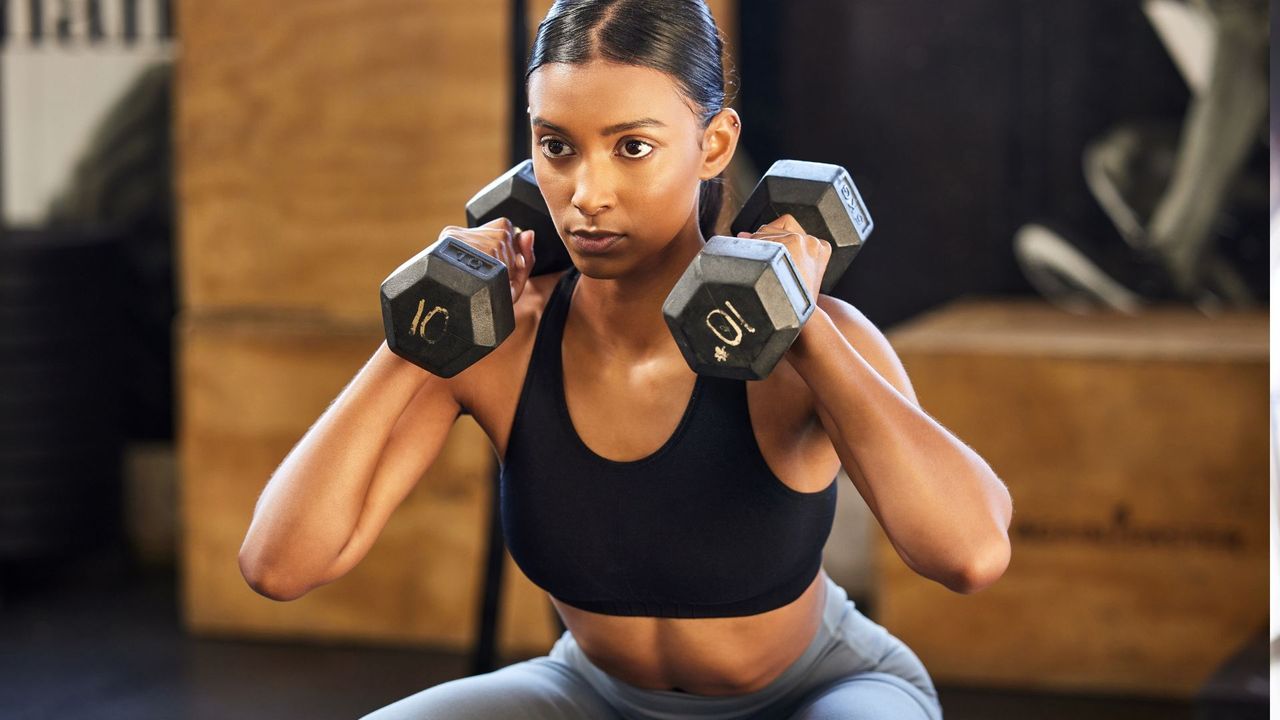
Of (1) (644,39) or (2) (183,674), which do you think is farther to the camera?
(2) (183,674)

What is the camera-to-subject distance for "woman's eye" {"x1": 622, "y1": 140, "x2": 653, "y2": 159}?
1.24m

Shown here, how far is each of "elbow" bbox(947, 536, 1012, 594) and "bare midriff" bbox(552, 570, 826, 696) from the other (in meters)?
0.19

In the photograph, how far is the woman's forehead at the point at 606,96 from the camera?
123cm

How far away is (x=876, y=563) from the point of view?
277 cm

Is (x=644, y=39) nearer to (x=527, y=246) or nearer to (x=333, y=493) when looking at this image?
(x=527, y=246)

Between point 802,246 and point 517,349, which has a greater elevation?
point 802,246

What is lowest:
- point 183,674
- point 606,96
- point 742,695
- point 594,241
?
point 183,674

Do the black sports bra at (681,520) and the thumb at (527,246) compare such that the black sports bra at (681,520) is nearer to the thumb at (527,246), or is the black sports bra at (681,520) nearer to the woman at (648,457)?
the woman at (648,457)

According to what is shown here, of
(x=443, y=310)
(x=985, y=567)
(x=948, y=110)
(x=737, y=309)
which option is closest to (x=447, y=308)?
(x=443, y=310)

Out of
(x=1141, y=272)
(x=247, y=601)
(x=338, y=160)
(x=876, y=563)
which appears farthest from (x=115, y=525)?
(x=1141, y=272)

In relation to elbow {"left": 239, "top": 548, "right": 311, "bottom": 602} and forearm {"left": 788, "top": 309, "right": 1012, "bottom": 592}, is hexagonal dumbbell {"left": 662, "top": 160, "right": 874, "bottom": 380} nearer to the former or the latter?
forearm {"left": 788, "top": 309, "right": 1012, "bottom": 592}

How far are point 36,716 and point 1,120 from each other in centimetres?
142

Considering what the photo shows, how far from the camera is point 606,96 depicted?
123cm

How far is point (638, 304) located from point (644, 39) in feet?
0.78
